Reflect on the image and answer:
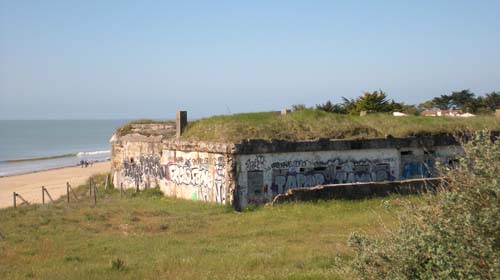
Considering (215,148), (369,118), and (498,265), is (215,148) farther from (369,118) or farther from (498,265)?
(498,265)

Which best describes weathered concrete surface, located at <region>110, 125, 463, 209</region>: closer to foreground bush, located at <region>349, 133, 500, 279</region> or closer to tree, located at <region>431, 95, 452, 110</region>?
foreground bush, located at <region>349, 133, 500, 279</region>

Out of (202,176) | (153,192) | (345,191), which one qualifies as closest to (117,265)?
(345,191)

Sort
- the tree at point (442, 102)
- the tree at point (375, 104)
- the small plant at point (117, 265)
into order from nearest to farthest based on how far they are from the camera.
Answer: the small plant at point (117, 265) < the tree at point (375, 104) < the tree at point (442, 102)

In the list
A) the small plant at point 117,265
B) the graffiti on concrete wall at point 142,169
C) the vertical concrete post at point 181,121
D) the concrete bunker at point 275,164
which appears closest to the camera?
the small plant at point 117,265

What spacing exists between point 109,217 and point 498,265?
14.8 metres

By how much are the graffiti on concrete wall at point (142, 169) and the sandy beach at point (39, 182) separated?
983 cm

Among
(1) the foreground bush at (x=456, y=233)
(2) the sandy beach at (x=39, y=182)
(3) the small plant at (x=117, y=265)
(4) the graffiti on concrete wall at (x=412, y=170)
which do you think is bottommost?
(2) the sandy beach at (x=39, y=182)

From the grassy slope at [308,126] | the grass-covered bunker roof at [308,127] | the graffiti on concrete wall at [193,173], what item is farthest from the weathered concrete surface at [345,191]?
the grassy slope at [308,126]

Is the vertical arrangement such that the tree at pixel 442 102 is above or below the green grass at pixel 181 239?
above

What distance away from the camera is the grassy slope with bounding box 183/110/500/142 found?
21016mm

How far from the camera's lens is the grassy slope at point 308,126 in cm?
2102

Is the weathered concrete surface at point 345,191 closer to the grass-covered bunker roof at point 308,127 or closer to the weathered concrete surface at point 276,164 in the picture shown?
the weathered concrete surface at point 276,164

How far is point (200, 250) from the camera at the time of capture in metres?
13.1

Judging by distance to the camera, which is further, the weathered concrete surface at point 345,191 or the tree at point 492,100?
the tree at point 492,100
